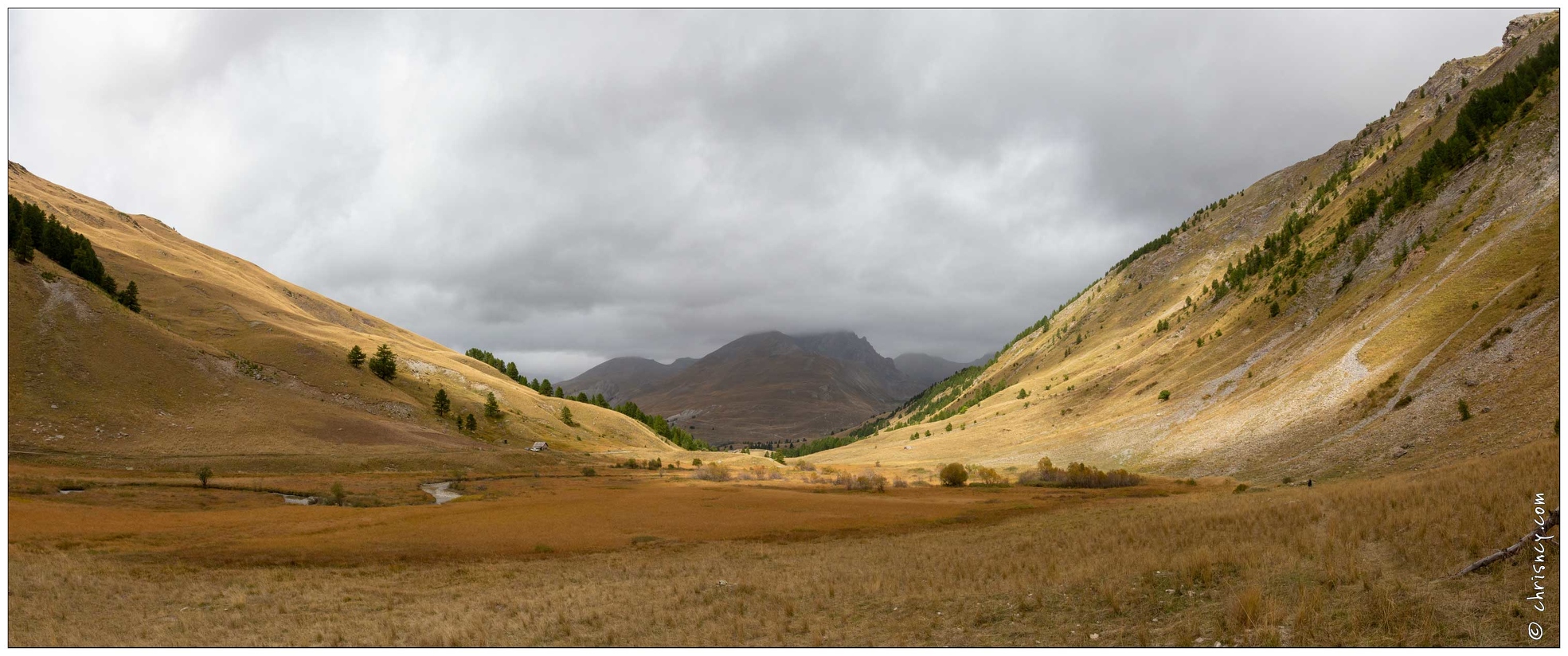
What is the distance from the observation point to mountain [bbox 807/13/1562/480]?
1442 inches

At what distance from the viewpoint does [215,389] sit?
7875 cm

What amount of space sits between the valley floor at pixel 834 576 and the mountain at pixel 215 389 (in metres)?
24.8

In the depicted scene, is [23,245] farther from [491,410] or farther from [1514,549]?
[1514,549]

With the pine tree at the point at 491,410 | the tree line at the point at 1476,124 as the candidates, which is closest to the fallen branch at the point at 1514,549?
the tree line at the point at 1476,124

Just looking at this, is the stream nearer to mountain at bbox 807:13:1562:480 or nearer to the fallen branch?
the fallen branch

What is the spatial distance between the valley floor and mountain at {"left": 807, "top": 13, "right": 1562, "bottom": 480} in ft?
40.8

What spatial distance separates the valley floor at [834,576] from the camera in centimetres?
1246

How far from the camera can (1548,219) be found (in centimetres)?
4728

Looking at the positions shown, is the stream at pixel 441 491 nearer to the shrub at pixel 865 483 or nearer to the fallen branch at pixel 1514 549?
the shrub at pixel 865 483

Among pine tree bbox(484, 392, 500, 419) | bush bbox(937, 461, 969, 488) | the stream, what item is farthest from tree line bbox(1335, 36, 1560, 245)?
pine tree bbox(484, 392, 500, 419)

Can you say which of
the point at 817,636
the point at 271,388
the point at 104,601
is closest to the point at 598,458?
the point at 271,388

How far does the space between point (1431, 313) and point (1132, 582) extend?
51154 mm

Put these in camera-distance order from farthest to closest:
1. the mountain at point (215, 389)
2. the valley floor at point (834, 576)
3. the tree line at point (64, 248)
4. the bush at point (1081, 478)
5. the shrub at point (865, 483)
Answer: the tree line at point (64, 248) < the mountain at point (215, 389) < the shrub at point (865, 483) < the bush at point (1081, 478) < the valley floor at point (834, 576)

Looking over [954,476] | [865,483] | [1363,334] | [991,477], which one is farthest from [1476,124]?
[865,483]
